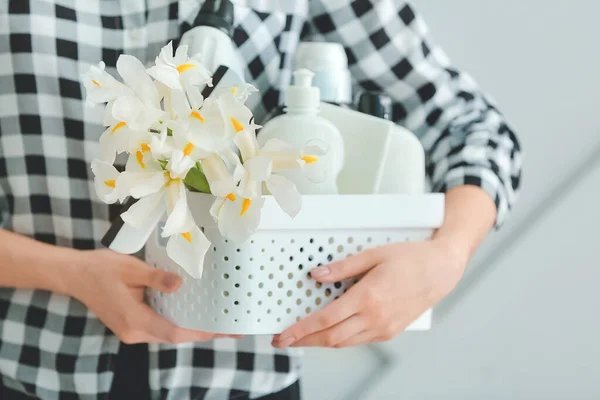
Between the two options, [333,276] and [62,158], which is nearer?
[333,276]

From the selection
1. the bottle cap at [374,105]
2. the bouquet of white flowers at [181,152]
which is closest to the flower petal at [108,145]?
the bouquet of white flowers at [181,152]

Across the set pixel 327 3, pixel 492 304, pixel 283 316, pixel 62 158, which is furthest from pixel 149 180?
pixel 492 304

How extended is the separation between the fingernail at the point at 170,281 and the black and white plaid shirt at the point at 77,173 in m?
0.14

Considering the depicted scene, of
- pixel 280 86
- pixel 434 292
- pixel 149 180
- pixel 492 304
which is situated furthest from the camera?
pixel 492 304

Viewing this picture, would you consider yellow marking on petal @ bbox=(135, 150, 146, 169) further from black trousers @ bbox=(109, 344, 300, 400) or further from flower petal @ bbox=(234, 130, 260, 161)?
black trousers @ bbox=(109, 344, 300, 400)

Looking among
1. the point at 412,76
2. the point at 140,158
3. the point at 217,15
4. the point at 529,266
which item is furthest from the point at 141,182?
the point at 529,266

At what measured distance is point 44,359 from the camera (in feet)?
1.72

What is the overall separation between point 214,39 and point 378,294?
0.21 m

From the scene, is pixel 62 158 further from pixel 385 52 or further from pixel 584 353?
pixel 584 353

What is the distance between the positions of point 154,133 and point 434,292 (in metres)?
0.25

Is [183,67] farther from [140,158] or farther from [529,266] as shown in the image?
[529,266]

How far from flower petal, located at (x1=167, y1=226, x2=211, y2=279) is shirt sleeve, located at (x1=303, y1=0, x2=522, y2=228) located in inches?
12.5

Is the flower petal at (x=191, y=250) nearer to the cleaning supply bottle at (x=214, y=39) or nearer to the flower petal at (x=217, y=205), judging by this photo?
the flower petal at (x=217, y=205)

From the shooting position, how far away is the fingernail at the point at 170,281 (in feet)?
1.36
